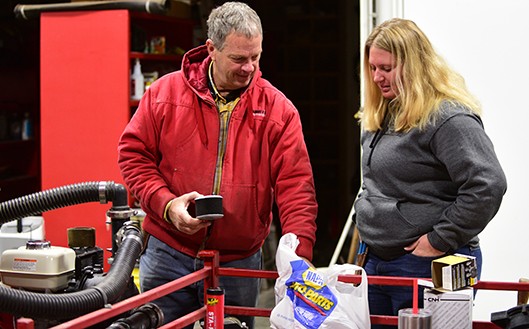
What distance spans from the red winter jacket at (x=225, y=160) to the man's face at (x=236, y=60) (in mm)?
52

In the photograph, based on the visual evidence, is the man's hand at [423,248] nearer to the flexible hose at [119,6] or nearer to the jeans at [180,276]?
the jeans at [180,276]

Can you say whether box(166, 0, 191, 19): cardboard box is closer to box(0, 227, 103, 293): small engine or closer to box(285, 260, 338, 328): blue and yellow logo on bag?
box(0, 227, 103, 293): small engine

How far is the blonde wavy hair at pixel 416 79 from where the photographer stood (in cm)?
230

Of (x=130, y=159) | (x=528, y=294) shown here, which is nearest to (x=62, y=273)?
(x=130, y=159)

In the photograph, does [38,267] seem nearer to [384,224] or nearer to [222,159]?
[222,159]

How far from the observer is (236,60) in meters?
2.40

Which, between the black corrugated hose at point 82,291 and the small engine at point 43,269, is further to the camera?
the small engine at point 43,269

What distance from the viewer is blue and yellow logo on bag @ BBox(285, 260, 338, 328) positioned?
6.51 ft

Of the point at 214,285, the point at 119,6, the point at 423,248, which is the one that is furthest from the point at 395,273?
the point at 119,6

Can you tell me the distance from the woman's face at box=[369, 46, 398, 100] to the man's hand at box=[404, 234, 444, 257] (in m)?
0.44

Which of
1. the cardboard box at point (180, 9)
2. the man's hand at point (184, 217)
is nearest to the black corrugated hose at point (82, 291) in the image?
the man's hand at point (184, 217)

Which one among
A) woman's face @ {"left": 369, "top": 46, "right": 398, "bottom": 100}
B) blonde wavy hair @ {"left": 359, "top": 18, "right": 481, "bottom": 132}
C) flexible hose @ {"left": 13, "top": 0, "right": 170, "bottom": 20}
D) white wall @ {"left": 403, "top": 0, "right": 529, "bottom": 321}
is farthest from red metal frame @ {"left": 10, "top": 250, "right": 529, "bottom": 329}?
flexible hose @ {"left": 13, "top": 0, "right": 170, "bottom": 20}

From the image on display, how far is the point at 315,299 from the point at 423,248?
471 mm

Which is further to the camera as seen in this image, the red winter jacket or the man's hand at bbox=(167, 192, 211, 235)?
the red winter jacket
